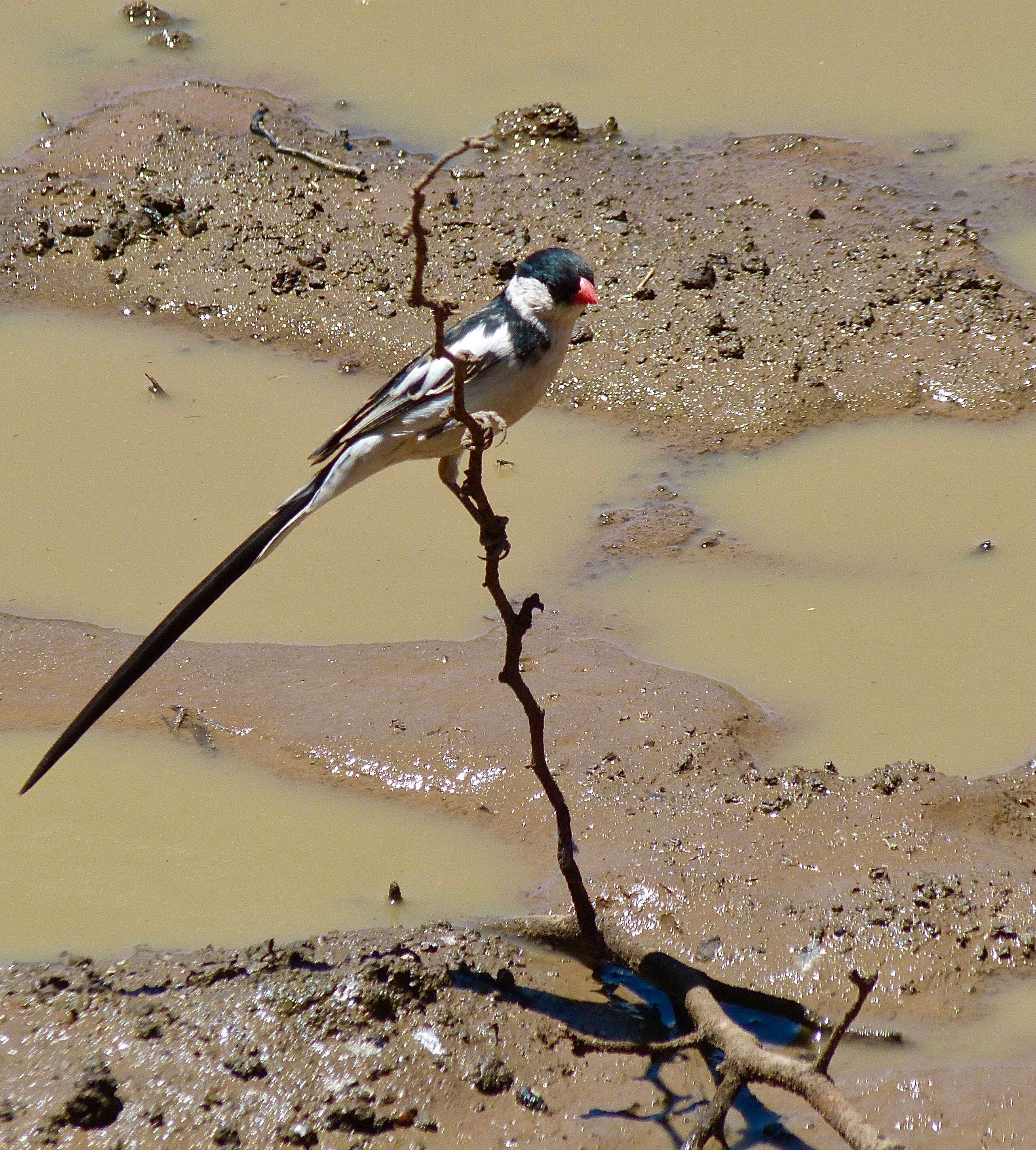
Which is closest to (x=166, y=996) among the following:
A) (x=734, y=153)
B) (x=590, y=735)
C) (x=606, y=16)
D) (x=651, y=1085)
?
(x=651, y=1085)

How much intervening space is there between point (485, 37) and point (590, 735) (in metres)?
7.43

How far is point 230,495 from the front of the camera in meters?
6.70

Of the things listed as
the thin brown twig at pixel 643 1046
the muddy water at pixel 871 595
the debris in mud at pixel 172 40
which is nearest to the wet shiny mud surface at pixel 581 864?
the thin brown twig at pixel 643 1046

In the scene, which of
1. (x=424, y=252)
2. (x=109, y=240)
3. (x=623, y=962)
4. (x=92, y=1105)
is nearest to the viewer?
(x=424, y=252)

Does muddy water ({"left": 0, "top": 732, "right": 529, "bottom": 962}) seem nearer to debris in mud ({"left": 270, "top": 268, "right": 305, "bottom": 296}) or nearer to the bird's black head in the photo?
the bird's black head

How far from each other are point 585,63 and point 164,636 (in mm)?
7579

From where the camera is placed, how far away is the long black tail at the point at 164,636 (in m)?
4.13

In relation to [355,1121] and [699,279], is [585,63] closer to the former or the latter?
[699,279]

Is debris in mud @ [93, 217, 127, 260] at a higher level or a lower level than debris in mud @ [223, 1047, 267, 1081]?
higher

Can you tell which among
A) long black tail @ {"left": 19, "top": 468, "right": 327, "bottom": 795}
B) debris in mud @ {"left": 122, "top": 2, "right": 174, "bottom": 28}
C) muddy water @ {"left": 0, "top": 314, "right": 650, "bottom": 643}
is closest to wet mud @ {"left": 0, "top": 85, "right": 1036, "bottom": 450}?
muddy water @ {"left": 0, "top": 314, "right": 650, "bottom": 643}

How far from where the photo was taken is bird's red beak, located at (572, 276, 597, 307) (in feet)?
15.6

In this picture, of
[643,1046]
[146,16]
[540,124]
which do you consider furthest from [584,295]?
[146,16]

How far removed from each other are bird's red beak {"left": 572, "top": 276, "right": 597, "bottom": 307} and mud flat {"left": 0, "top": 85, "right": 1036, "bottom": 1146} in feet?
4.85

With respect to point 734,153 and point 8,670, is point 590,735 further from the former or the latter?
point 734,153
